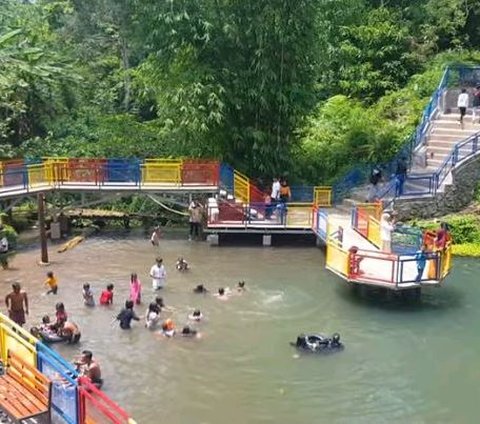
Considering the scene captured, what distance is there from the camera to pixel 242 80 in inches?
1225

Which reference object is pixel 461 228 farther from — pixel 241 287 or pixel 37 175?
pixel 37 175

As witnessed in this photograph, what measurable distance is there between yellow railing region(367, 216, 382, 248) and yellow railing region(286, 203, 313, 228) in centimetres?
452

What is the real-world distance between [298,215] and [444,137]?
7996 mm

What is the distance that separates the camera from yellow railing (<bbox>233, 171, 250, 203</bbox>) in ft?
96.2

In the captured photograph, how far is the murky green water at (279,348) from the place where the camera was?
51.1 feet

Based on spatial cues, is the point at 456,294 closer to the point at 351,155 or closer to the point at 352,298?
the point at 352,298

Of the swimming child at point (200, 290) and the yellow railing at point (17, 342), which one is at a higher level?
the yellow railing at point (17, 342)

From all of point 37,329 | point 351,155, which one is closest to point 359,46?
point 351,155

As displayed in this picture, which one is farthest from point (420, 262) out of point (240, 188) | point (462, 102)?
point (462, 102)

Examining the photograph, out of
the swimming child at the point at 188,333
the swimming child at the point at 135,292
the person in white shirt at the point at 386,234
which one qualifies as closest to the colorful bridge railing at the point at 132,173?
the swimming child at the point at 135,292

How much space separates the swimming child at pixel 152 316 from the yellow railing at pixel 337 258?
5.70 metres

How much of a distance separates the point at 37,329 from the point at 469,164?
18.7 meters

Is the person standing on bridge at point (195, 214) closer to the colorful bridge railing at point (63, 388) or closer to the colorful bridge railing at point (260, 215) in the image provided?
the colorful bridge railing at point (260, 215)

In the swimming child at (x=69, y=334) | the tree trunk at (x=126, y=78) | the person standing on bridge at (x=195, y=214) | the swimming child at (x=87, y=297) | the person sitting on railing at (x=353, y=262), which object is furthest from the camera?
the tree trunk at (x=126, y=78)
